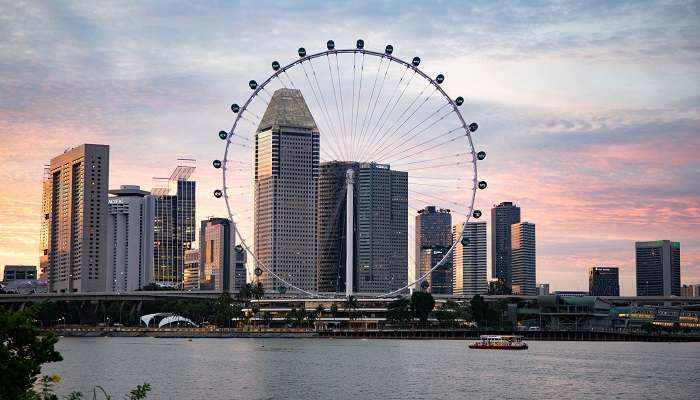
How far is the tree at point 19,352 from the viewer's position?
35.1m

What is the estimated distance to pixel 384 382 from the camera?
313 ft

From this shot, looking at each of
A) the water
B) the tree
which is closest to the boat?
the water

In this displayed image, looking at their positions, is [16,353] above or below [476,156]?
below

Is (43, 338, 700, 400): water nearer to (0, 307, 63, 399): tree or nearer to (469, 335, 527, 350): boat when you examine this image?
(469, 335, 527, 350): boat

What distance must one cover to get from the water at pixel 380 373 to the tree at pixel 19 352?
4648cm

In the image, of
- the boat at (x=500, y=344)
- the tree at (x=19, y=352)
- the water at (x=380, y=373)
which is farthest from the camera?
the boat at (x=500, y=344)

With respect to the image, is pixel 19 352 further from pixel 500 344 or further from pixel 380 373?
pixel 500 344

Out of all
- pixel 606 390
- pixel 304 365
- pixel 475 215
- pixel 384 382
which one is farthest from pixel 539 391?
pixel 475 215

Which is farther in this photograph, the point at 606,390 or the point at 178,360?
the point at 178,360

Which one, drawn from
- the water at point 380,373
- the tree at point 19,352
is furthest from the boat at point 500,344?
the tree at point 19,352

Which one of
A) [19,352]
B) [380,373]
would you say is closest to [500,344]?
[380,373]

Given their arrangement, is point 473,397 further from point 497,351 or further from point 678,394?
point 497,351

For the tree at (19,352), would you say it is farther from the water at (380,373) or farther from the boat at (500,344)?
the boat at (500,344)

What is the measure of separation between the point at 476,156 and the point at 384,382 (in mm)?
41288
